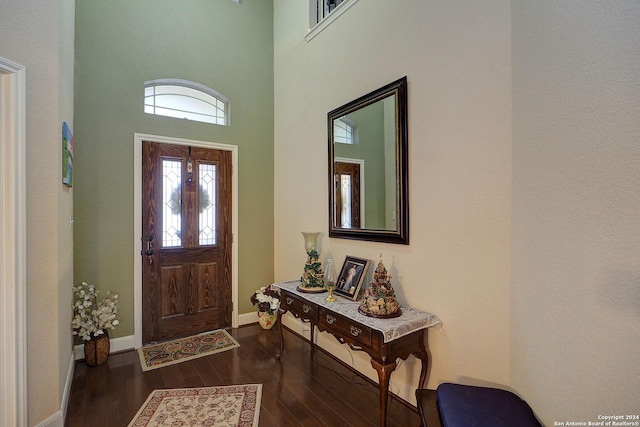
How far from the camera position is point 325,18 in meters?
3.18

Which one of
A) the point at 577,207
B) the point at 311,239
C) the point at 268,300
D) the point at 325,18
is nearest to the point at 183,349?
the point at 268,300

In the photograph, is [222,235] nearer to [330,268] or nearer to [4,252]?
[330,268]

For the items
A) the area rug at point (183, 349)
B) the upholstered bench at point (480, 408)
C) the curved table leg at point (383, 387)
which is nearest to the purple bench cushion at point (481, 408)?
the upholstered bench at point (480, 408)

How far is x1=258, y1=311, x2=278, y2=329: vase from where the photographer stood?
371 centimetres

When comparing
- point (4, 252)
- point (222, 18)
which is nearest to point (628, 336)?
point (4, 252)

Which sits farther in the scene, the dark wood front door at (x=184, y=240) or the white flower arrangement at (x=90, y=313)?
the dark wood front door at (x=184, y=240)

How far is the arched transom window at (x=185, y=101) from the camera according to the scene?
348cm

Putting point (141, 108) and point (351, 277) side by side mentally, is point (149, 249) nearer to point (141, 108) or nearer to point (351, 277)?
point (141, 108)

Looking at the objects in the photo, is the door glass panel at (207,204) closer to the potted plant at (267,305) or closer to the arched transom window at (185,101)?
the arched transom window at (185,101)

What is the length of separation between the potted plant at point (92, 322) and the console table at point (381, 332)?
212 cm

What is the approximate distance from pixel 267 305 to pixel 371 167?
217 cm

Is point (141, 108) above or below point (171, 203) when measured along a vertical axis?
above

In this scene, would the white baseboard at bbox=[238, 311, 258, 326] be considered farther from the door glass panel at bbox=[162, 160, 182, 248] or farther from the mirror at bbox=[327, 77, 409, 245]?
the mirror at bbox=[327, 77, 409, 245]

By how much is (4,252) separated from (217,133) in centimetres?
249
